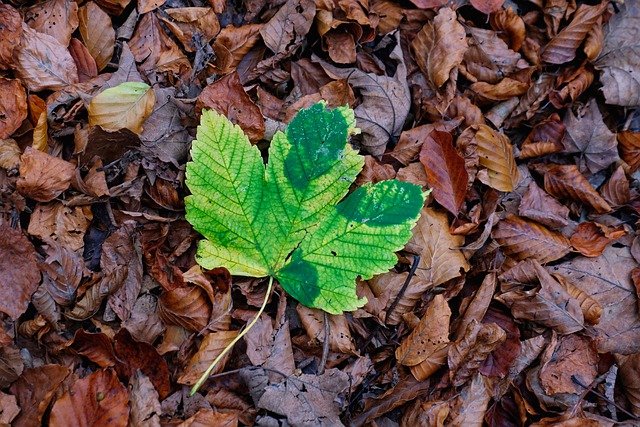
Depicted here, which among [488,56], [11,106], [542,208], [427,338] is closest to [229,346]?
[427,338]

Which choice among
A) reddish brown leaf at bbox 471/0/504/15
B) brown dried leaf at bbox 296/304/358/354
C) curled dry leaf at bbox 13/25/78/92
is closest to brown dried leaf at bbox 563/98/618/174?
reddish brown leaf at bbox 471/0/504/15

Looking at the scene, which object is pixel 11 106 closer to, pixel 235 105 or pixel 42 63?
pixel 42 63

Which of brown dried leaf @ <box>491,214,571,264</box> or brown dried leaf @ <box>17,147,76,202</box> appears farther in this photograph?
brown dried leaf @ <box>491,214,571,264</box>

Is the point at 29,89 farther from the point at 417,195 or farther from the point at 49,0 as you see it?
the point at 417,195

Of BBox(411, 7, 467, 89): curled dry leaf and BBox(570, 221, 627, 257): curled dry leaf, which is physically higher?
BBox(411, 7, 467, 89): curled dry leaf

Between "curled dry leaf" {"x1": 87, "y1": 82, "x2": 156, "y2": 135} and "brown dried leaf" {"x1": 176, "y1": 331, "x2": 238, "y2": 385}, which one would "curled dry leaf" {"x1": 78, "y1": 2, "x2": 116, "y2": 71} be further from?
"brown dried leaf" {"x1": 176, "y1": 331, "x2": 238, "y2": 385}

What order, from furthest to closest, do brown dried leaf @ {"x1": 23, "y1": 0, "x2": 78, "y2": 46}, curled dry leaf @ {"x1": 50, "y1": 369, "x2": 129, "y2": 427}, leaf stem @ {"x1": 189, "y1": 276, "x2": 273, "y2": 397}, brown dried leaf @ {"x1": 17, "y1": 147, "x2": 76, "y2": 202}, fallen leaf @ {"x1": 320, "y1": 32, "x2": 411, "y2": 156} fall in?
fallen leaf @ {"x1": 320, "y1": 32, "x2": 411, "y2": 156} < brown dried leaf @ {"x1": 23, "y1": 0, "x2": 78, "y2": 46} < brown dried leaf @ {"x1": 17, "y1": 147, "x2": 76, "y2": 202} < leaf stem @ {"x1": 189, "y1": 276, "x2": 273, "y2": 397} < curled dry leaf @ {"x1": 50, "y1": 369, "x2": 129, "y2": 427}

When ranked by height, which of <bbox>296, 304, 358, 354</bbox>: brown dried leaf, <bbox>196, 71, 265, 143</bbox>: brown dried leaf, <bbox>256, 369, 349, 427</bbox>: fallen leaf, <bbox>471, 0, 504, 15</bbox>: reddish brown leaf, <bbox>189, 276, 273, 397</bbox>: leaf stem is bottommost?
<bbox>256, 369, 349, 427</bbox>: fallen leaf
